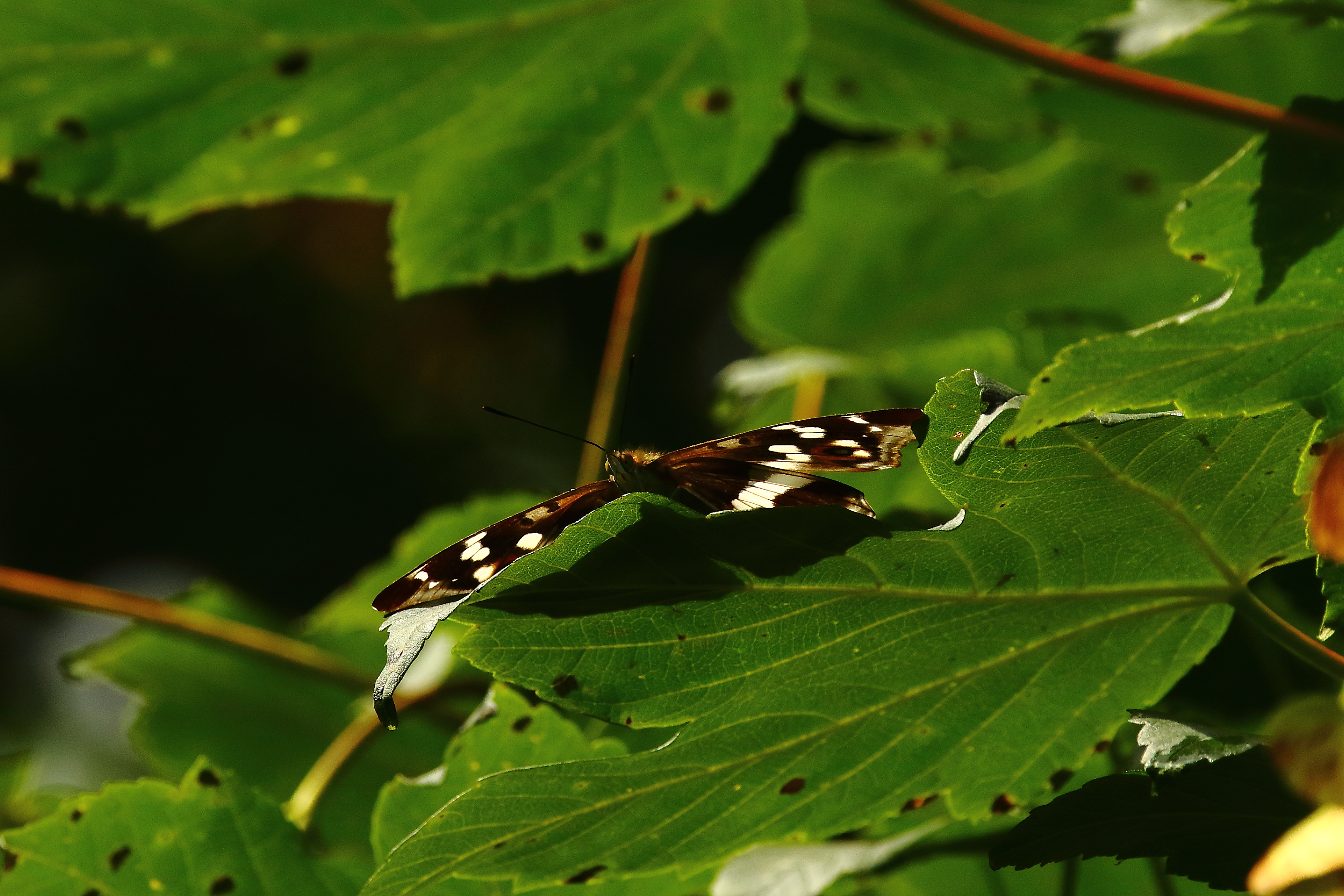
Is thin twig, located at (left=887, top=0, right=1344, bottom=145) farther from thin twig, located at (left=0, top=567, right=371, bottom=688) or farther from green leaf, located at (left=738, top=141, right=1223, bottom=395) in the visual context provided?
thin twig, located at (left=0, top=567, right=371, bottom=688)

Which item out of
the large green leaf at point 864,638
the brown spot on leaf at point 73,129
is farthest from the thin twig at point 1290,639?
the brown spot on leaf at point 73,129

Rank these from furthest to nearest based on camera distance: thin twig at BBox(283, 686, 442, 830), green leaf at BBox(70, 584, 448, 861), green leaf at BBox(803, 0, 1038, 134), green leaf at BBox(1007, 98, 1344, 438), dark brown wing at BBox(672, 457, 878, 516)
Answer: green leaf at BBox(70, 584, 448, 861), green leaf at BBox(803, 0, 1038, 134), thin twig at BBox(283, 686, 442, 830), dark brown wing at BBox(672, 457, 878, 516), green leaf at BBox(1007, 98, 1344, 438)

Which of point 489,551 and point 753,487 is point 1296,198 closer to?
point 753,487

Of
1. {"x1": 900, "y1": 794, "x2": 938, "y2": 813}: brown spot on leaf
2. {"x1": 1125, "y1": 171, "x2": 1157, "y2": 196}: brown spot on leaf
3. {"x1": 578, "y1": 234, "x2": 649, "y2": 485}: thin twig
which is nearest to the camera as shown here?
{"x1": 900, "y1": 794, "x2": 938, "y2": 813}: brown spot on leaf

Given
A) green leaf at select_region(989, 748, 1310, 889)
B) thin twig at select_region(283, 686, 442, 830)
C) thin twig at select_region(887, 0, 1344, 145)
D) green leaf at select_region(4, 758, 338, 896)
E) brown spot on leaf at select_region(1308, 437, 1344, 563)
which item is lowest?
thin twig at select_region(283, 686, 442, 830)

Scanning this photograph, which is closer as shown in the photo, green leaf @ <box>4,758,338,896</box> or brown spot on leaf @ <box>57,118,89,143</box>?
green leaf @ <box>4,758,338,896</box>

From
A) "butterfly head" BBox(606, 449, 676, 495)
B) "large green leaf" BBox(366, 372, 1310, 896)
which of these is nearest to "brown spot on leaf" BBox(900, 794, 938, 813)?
"large green leaf" BBox(366, 372, 1310, 896)
